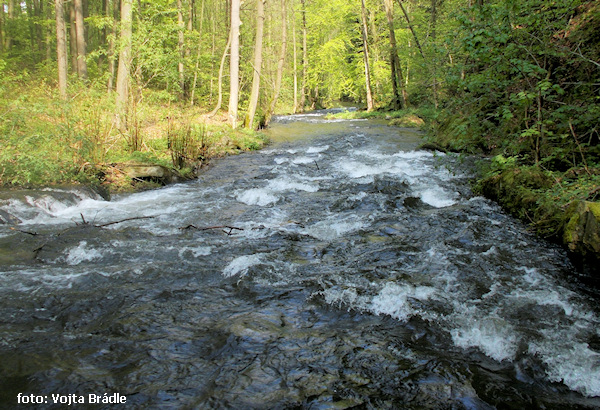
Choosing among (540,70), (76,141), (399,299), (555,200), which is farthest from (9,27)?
(555,200)

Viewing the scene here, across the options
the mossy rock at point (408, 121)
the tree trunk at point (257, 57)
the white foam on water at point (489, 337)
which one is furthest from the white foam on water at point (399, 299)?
the mossy rock at point (408, 121)

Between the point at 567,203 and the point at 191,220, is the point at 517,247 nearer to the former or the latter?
the point at 567,203

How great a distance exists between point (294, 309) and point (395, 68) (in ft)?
83.4

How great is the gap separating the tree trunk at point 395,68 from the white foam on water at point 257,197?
63.9ft

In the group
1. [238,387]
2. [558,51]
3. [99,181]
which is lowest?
[238,387]

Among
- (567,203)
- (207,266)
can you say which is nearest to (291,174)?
(207,266)

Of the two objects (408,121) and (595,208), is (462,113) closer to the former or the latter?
(408,121)

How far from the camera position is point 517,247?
5258mm

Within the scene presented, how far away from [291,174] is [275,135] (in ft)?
34.2

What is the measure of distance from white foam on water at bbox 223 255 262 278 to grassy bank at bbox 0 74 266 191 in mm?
5482

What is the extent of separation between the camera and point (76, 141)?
857 centimetres

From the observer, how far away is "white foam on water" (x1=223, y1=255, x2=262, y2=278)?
4656 millimetres

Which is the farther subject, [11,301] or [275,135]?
[275,135]

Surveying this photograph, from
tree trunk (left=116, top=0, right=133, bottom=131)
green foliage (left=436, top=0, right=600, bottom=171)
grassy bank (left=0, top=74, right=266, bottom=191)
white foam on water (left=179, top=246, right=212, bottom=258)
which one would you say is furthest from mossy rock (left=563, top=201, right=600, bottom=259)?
tree trunk (left=116, top=0, right=133, bottom=131)
